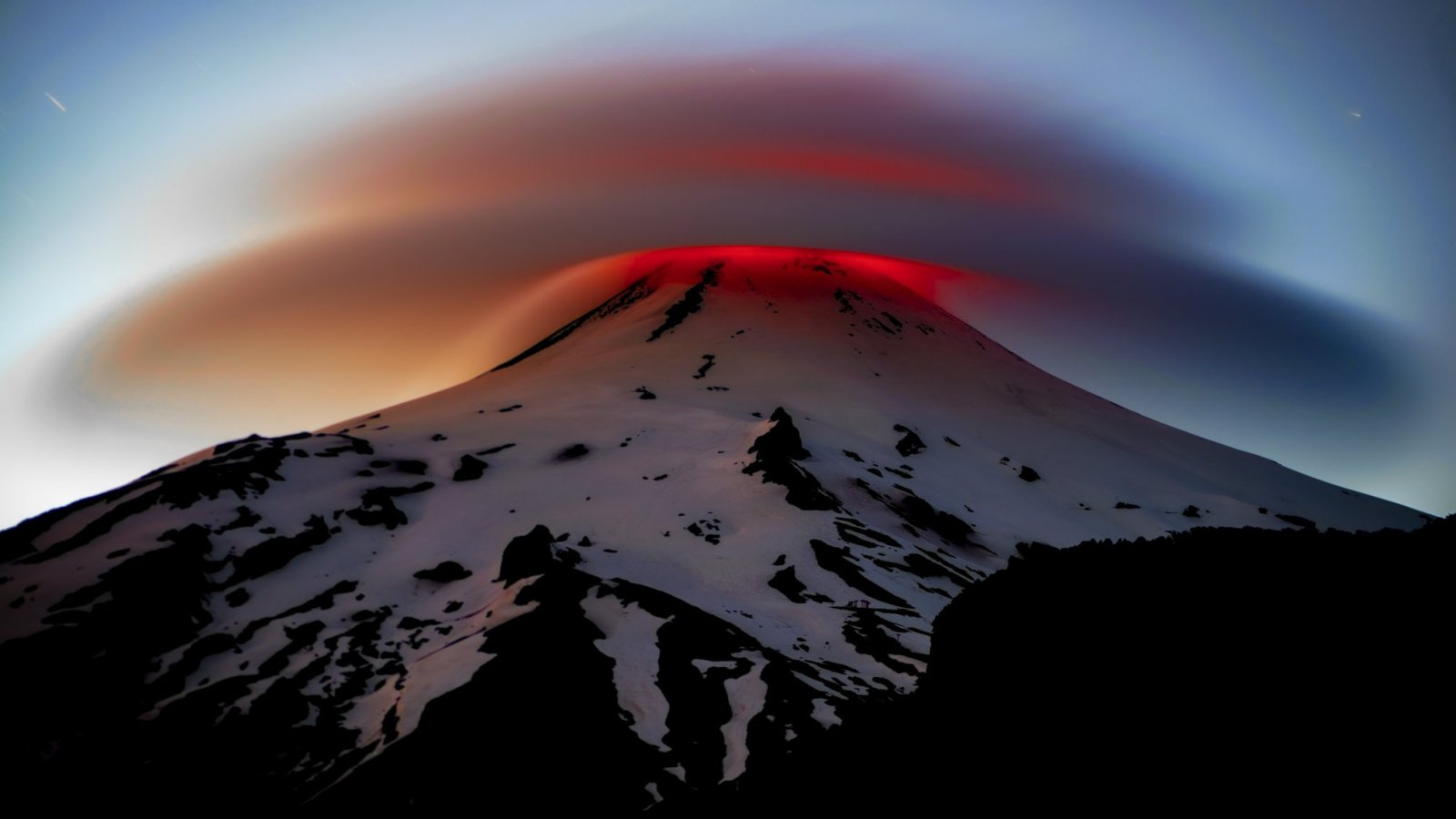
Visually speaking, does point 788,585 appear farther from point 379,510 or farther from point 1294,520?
point 1294,520

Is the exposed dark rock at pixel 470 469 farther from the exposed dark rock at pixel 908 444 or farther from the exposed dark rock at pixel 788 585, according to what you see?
the exposed dark rock at pixel 908 444

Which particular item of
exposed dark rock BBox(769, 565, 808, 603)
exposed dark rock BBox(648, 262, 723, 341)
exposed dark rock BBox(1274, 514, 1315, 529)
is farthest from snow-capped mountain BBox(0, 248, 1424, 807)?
exposed dark rock BBox(648, 262, 723, 341)

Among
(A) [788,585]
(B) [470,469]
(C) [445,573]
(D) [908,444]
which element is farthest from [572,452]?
(D) [908,444]

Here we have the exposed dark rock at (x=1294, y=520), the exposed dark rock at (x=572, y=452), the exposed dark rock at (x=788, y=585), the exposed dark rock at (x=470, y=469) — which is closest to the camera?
the exposed dark rock at (x=788, y=585)

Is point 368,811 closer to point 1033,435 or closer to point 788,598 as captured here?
point 788,598

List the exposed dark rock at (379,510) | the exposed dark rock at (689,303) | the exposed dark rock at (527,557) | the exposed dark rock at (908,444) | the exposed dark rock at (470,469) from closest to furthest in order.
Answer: the exposed dark rock at (527,557) < the exposed dark rock at (379,510) < the exposed dark rock at (470,469) < the exposed dark rock at (908,444) < the exposed dark rock at (689,303)

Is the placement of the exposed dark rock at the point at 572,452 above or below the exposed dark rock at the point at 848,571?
above

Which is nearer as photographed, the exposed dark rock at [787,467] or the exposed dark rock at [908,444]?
the exposed dark rock at [787,467]

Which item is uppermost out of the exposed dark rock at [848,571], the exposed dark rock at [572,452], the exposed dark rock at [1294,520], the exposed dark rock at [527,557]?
the exposed dark rock at [1294,520]

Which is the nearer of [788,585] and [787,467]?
[788,585]

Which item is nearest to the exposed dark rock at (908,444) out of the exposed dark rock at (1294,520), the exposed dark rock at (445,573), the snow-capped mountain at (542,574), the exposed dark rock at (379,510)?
the snow-capped mountain at (542,574)
